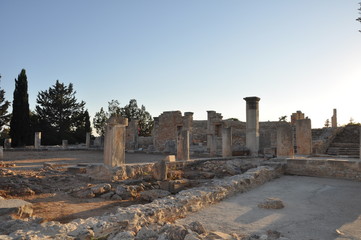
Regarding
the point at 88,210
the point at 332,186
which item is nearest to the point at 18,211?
the point at 88,210

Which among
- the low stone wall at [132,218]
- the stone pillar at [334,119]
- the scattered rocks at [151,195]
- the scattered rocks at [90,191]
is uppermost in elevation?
the stone pillar at [334,119]

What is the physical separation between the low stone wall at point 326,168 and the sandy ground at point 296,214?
1.18 meters

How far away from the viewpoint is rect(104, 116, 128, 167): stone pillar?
334 inches

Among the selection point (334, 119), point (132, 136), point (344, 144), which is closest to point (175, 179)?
point (344, 144)

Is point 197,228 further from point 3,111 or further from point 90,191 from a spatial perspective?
point 3,111

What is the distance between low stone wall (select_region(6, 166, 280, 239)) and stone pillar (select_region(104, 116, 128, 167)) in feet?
12.0

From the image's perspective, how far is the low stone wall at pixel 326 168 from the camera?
8.23 metres

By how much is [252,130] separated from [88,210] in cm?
1194

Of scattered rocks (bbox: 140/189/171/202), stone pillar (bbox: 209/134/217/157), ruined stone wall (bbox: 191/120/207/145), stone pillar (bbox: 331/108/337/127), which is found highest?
stone pillar (bbox: 331/108/337/127)

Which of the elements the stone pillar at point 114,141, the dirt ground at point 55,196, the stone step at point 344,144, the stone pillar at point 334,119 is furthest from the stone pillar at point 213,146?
the stone pillar at point 334,119

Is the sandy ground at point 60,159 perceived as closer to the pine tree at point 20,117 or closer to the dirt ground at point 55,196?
the dirt ground at point 55,196

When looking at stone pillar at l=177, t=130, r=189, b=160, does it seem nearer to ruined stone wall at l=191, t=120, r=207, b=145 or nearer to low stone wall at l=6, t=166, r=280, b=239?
low stone wall at l=6, t=166, r=280, b=239

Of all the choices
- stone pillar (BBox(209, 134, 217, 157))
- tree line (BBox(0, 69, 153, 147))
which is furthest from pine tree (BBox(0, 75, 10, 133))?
stone pillar (BBox(209, 134, 217, 157))

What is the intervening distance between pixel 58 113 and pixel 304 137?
3862 cm
